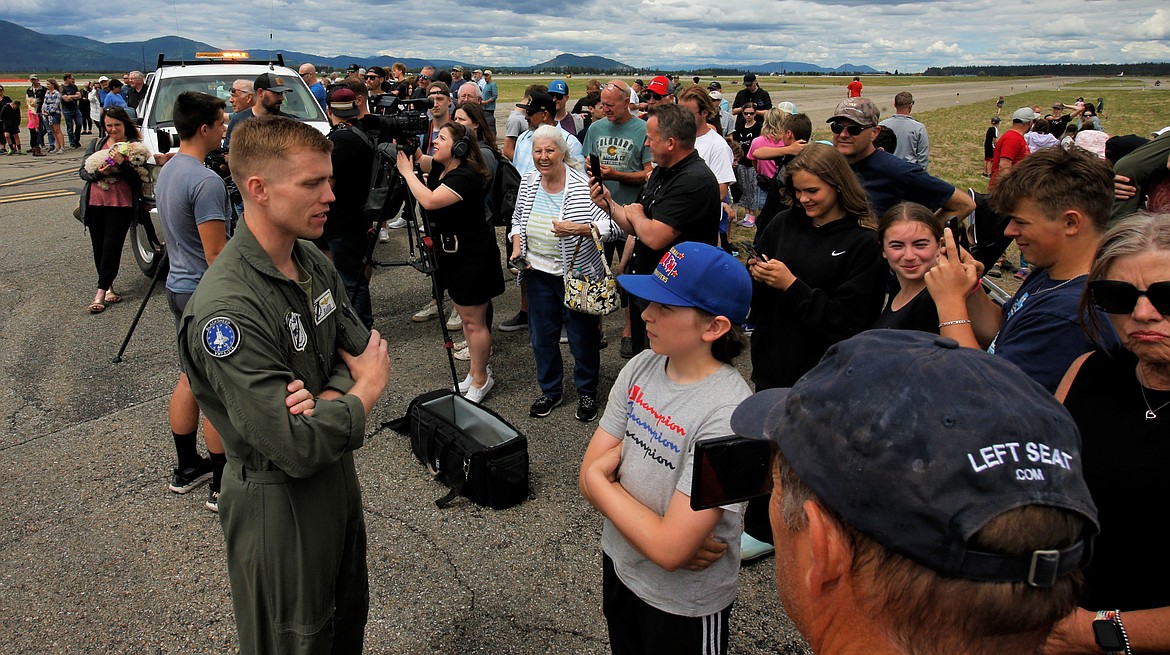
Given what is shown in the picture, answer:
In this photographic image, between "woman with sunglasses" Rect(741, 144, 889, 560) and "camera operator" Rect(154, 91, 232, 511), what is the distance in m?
2.94

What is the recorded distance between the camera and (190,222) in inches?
156

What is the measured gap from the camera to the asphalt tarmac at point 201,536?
3043mm

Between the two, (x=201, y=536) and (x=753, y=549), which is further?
(x=201, y=536)

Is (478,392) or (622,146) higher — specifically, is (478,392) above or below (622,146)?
below

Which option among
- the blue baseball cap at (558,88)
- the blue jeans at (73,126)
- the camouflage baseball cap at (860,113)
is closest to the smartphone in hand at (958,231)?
the camouflage baseball cap at (860,113)

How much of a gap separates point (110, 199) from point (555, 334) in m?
4.88

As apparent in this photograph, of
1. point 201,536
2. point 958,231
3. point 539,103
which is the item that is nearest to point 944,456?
point 958,231

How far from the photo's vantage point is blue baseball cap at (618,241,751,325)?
6.96ft

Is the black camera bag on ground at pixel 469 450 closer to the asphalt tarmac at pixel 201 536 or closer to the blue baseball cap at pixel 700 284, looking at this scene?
the asphalt tarmac at pixel 201 536

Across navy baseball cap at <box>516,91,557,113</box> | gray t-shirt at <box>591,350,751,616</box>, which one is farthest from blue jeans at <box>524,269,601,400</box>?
gray t-shirt at <box>591,350,751,616</box>

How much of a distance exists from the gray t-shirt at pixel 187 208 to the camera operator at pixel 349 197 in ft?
4.51

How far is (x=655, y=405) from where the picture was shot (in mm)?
2111

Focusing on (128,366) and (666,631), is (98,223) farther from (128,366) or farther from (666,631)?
(666,631)

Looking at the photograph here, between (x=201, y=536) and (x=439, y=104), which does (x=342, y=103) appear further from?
(x=201, y=536)
